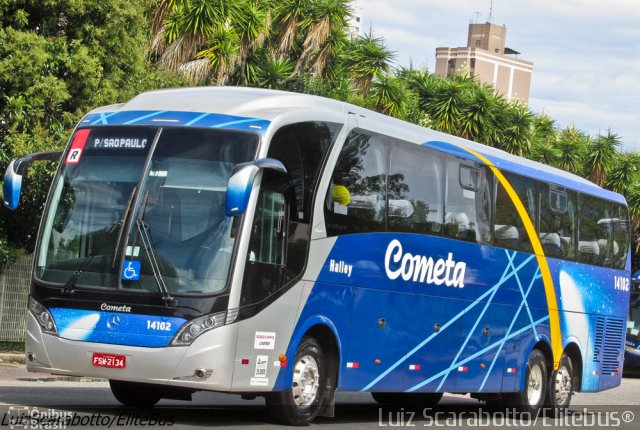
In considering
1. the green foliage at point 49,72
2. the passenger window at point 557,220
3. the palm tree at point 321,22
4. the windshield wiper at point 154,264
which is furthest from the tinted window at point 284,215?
the palm tree at point 321,22

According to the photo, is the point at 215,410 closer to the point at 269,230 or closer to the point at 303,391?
the point at 303,391

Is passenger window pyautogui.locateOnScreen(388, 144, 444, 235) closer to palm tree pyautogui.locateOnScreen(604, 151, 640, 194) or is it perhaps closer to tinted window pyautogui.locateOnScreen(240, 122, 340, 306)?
tinted window pyautogui.locateOnScreen(240, 122, 340, 306)

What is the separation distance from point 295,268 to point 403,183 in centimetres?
270

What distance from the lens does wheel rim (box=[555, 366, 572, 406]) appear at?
18516 millimetres

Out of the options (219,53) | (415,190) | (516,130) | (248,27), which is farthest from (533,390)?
(516,130)

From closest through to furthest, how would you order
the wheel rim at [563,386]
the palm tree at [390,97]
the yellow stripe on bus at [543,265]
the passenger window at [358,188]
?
the passenger window at [358,188], the yellow stripe on bus at [543,265], the wheel rim at [563,386], the palm tree at [390,97]

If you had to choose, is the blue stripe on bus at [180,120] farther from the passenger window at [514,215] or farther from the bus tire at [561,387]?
the bus tire at [561,387]

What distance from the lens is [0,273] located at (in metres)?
22.5

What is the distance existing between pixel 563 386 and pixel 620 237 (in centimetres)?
327

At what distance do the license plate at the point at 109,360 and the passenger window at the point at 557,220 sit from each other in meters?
8.48

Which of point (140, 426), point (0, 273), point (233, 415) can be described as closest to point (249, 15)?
point (0, 273)

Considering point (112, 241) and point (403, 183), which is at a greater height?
point (403, 183)

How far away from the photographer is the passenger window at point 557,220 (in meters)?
17.9

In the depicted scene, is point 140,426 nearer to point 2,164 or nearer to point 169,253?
point 169,253
